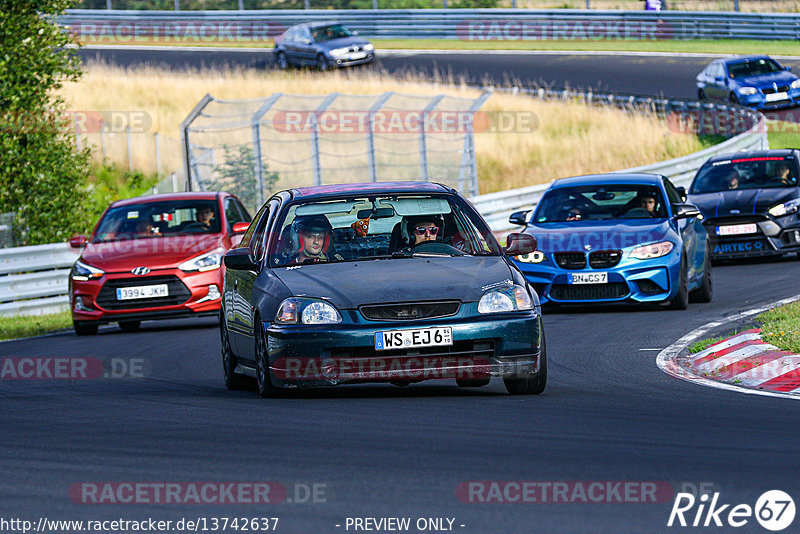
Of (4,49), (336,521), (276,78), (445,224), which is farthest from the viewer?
(276,78)

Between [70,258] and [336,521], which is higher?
[336,521]

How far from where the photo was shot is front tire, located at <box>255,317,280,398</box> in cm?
942

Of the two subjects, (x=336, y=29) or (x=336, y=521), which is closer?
(x=336, y=521)

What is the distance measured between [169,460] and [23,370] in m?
6.39

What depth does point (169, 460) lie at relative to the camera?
7000mm

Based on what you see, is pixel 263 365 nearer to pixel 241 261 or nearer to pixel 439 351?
pixel 241 261

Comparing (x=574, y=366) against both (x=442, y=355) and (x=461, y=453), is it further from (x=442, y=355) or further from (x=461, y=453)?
(x=461, y=453)

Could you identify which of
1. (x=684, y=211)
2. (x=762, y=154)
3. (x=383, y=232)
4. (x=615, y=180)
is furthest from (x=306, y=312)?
(x=762, y=154)

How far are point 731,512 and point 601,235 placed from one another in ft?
34.0

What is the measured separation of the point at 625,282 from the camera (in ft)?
51.3

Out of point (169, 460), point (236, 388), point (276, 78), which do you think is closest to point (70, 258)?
point (236, 388)
